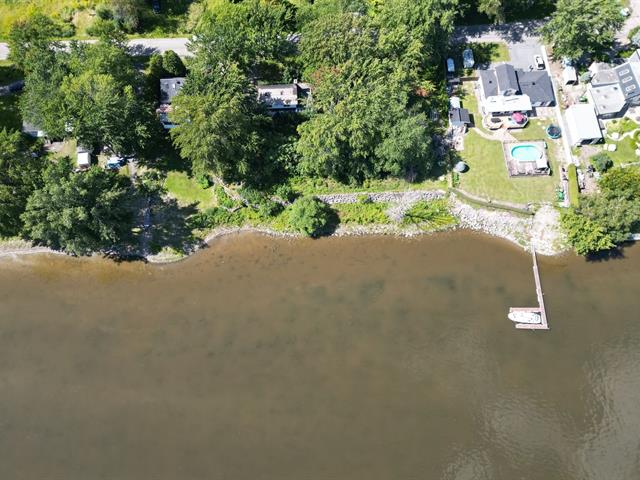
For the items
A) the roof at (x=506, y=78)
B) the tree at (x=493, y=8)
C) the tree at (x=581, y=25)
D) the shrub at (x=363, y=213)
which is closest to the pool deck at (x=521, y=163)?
the roof at (x=506, y=78)

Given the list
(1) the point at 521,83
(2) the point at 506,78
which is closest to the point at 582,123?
(1) the point at 521,83

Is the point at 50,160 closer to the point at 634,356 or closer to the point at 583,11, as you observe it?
the point at 583,11

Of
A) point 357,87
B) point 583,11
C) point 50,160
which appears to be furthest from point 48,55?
point 583,11

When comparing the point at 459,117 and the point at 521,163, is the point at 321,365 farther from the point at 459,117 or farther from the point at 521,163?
the point at 459,117

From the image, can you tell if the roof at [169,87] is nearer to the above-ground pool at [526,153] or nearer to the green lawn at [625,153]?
the above-ground pool at [526,153]

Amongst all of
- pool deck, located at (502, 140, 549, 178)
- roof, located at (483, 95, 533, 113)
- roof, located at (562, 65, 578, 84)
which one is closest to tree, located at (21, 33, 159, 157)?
roof, located at (483, 95, 533, 113)

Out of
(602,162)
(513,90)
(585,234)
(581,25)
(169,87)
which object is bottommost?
(585,234)
